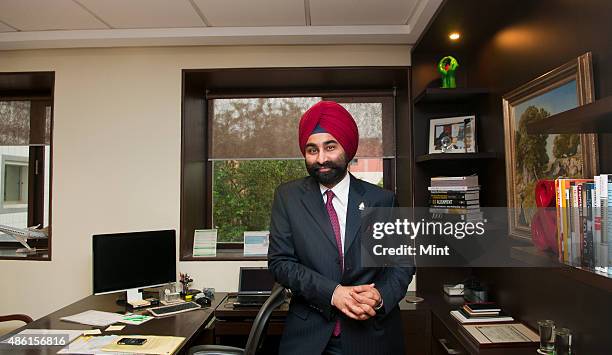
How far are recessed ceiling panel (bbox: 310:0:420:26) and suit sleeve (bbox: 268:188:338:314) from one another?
57.8 inches

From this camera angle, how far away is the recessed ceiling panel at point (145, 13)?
2.41 meters

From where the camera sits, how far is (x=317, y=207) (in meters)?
1.45

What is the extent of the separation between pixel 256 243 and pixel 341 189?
1.70m

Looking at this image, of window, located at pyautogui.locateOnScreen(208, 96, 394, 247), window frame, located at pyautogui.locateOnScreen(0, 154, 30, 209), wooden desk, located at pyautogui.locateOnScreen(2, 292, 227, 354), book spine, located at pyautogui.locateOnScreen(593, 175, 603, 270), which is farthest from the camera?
window frame, located at pyautogui.locateOnScreen(0, 154, 30, 209)

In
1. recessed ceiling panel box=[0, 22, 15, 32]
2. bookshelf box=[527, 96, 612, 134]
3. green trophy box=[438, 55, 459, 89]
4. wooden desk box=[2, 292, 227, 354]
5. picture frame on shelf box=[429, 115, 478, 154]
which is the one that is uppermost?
recessed ceiling panel box=[0, 22, 15, 32]

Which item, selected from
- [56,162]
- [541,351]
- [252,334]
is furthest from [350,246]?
[56,162]

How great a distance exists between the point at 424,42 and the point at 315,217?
6.10 feet

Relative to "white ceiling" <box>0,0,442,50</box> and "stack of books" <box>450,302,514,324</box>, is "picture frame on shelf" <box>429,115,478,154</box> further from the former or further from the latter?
"stack of books" <box>450,302,514,324</box>

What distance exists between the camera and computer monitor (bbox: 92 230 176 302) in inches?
94.7

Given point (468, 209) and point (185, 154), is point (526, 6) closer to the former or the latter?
point (468, 209)

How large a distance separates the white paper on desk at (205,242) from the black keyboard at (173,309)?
572 millimetres

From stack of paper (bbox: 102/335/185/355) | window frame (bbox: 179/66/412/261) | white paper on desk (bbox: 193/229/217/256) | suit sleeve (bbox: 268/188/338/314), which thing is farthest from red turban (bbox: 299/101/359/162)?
white paper on desk (bbox: 193/229/217/256)

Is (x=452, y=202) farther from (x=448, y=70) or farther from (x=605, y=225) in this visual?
(x=605, y=225)

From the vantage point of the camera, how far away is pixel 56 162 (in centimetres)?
299
